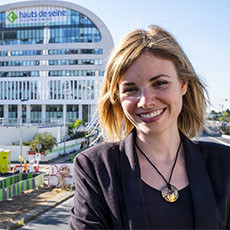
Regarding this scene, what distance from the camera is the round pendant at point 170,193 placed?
1.47 meters

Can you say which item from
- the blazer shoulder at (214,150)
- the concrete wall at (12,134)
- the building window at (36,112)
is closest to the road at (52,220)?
the blazer shoulder at (214,150)

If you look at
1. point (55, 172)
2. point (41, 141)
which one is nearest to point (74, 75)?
point (41, 141)

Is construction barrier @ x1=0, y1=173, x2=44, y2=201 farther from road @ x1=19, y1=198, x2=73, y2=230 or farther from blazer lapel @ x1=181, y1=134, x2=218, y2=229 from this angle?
blazer lapel @ x1=181, y1=134, x2=218, y2=229

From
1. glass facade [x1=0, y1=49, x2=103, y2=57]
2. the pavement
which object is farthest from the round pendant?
glass facade [x1=0, y1=49, x2=103, y2=57]

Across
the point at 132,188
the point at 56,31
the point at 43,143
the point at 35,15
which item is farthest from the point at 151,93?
the point at 35,15

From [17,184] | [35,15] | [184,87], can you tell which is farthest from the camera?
[35,15]

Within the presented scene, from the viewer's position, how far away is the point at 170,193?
1.49m

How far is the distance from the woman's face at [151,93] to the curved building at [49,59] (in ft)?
179

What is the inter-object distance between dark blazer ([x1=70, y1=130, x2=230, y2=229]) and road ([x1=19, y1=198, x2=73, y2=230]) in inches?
380

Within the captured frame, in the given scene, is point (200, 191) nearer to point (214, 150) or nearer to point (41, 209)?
point (214, 150)

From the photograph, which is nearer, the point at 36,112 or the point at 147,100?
the point at 147,100

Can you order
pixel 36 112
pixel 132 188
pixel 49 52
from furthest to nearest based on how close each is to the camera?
pixel 49 52 < pixel 36 112 < pixel 132 188

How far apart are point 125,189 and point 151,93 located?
0.47 m

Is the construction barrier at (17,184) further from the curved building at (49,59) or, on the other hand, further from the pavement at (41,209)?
the curved building at (49,59)
